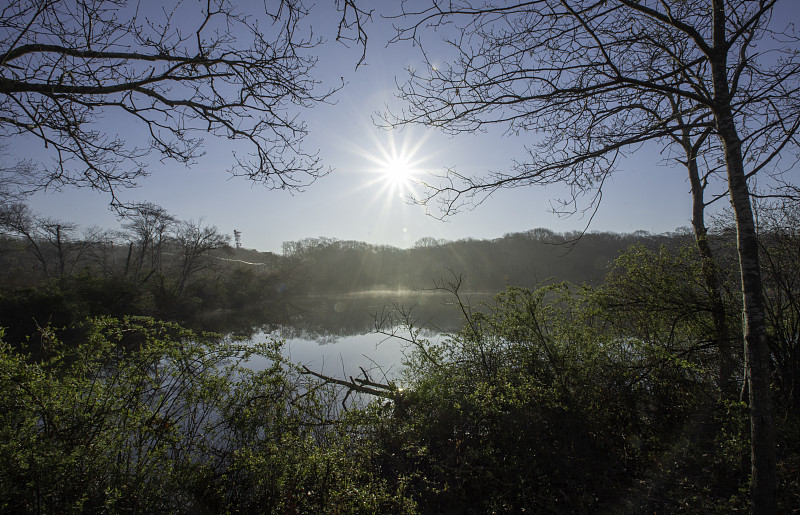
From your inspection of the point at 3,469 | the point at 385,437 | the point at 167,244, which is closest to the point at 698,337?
the point at 385,437

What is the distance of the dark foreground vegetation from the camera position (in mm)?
2648

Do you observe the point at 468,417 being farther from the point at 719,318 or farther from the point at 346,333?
the point at 346,333

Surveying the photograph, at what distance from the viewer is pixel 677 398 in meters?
4.54

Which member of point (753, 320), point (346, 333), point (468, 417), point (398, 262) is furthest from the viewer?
point (398, 262)

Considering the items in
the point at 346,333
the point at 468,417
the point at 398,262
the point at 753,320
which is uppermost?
the point at 398,262

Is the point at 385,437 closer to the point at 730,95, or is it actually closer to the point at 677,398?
the point at 677,398

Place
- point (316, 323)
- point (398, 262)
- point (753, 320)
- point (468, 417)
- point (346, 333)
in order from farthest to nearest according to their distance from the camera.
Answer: point (398, 262) → point (316, 323) → point (346, 333) → point (468, 417) → point (753, 320)

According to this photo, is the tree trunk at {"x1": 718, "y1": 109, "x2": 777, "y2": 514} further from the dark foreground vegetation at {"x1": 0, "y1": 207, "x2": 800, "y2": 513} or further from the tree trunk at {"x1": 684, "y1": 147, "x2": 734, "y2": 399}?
the tree trunk at {"x1": 684, "y1": 147, "x2": 734, "y2": 399}

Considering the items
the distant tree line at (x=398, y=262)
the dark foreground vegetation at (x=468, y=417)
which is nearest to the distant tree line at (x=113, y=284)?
the dark foreground vegetation at (x=468, y=417)

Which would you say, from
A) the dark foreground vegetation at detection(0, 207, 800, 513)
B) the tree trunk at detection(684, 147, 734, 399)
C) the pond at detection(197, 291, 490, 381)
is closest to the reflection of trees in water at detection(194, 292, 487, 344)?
the pond at detection(197, 291, 490, 381)

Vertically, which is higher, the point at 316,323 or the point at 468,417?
the point at 468,417

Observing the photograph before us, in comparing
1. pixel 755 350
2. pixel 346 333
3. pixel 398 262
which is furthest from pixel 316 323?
pixel 398 262

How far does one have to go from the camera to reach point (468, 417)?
4.03 m

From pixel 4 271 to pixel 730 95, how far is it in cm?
4624
